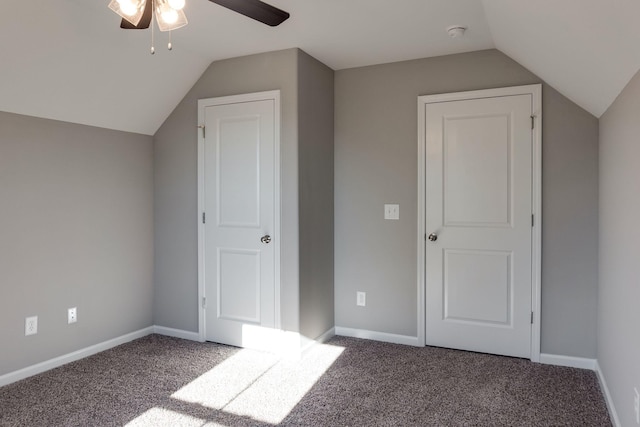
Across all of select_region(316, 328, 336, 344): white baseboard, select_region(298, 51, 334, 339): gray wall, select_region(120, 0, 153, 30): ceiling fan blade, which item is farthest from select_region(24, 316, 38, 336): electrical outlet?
select_region(120, 0, 153, 30): ceiling fan blade

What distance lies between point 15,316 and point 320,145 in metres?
2.44

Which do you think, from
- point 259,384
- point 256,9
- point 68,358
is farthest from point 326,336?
point 256,9

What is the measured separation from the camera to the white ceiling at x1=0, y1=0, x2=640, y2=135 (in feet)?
7.56

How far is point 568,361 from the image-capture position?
129 inches

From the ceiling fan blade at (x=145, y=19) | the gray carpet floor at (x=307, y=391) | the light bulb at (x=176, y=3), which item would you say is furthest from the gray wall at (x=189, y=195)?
the light bulb at (x=176, y=3)

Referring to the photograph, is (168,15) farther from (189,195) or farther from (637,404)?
(637,404)

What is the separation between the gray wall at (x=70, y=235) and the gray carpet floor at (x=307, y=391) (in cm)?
29

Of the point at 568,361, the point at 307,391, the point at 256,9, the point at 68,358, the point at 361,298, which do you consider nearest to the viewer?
the point at 256,9

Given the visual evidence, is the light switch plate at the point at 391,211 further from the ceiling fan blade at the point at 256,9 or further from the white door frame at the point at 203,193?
the ceiling fan blade at the point at 256,9

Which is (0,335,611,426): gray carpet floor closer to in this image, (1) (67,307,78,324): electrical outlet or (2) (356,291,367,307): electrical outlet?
(1) (67,307,78,324): electrical outlet

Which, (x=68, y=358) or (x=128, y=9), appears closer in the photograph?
(x=128, y=9)

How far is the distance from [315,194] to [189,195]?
1.09m

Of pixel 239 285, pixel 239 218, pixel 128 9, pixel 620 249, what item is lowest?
pixel 239 285

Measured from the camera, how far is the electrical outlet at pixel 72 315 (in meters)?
3.41
